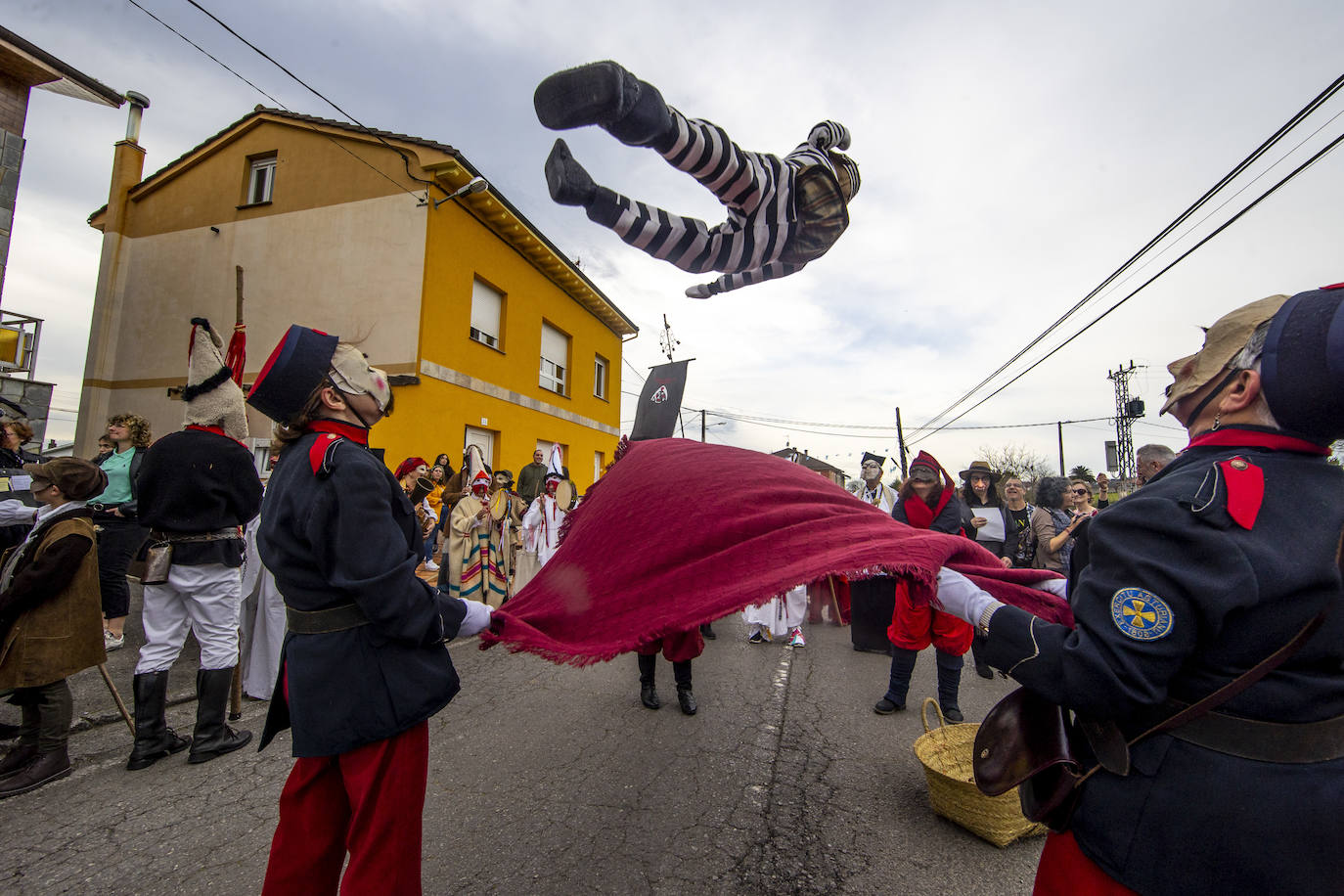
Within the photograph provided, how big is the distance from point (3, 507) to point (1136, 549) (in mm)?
6092

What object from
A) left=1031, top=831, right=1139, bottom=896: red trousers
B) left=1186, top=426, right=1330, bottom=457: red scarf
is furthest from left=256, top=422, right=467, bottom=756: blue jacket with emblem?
left=1186, top=426, right=1330, bottom=457: red scarf

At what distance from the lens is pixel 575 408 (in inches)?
647

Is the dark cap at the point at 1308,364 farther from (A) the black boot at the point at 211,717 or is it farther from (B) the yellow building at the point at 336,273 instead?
(B) the yellow building at the point at 336,273

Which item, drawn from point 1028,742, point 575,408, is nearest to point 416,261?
point 575,408

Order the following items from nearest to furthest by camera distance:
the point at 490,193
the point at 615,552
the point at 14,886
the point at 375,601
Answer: the point at 375,601, the point at 615,552, the point at 14,886, the point at 490,193

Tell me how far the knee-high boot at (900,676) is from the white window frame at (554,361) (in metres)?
11.9

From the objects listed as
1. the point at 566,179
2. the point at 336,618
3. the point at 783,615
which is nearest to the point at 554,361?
the point at 783,615

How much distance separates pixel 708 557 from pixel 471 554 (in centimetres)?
613

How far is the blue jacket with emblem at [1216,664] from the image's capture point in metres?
1.06

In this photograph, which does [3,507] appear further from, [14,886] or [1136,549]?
[1136,549]

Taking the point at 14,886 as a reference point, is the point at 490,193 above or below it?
above

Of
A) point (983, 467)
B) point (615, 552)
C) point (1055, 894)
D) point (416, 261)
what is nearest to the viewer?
point (1055, 894)

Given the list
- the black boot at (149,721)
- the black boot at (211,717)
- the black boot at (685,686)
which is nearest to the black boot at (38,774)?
the black boot at (149,721)

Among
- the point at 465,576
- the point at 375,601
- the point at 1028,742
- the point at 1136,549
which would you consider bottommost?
the point at 465,576
